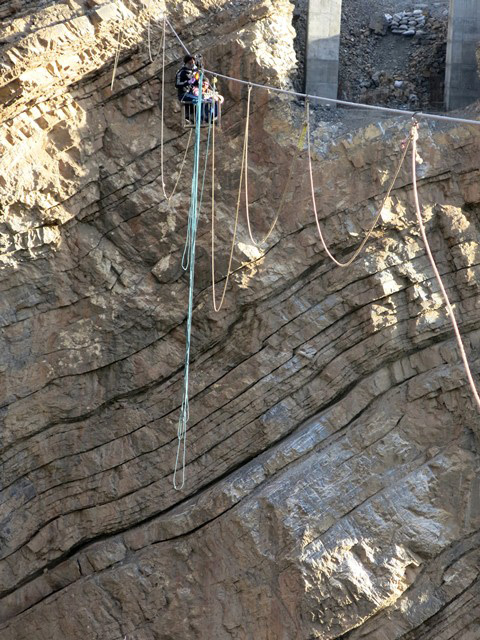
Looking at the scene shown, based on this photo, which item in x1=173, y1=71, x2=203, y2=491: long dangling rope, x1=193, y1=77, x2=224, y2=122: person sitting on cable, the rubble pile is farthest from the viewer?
the rubble pile

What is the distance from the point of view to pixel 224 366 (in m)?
11.8

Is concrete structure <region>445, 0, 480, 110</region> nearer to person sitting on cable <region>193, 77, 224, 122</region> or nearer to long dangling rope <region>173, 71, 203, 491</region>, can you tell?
person sitting on cable <region>193, 77, 224, 122</region>

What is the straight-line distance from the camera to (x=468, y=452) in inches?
441

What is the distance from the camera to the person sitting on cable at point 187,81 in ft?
35.9

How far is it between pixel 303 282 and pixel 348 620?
3.82 meters

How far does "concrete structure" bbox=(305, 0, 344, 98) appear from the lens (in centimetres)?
1251

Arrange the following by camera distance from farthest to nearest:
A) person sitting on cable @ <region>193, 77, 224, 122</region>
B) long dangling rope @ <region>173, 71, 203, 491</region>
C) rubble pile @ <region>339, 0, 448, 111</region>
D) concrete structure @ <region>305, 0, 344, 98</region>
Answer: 1. rubble pile @ <region>339, 0, 448, 111</region>
2. concrete structure @ <region>305, 0, 344, 98</region>
3. long dangling rope @ <region>173, 71, 203, 491</region>
4. person sitting on cable @ <region>193, 77, 224, 122</region>

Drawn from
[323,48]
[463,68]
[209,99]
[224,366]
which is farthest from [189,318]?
[463,68]

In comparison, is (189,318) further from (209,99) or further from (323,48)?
(323,48)

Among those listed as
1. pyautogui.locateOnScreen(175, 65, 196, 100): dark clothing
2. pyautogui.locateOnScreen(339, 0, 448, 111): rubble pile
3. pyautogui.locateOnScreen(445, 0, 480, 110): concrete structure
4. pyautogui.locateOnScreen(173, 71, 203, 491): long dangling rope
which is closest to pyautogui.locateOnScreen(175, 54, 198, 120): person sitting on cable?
pyautogui.locateOnScreen(175, 65, 196, 100): dark clothing

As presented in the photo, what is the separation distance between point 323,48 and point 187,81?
244cm

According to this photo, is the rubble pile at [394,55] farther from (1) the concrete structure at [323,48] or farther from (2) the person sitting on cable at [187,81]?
(2) the person sitting on cable at [187,81]

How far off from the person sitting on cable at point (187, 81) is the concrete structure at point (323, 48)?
203cm

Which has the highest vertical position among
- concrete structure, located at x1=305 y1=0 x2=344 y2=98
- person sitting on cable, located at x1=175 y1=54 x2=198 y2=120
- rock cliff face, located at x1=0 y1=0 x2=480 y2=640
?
concrete structure, located at x1=305 y1=0 x2=344 y2=98
